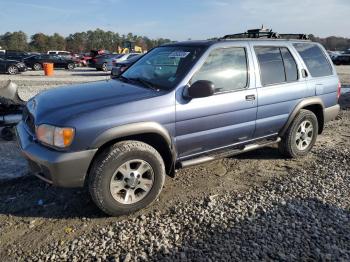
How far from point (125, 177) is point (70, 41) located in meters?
85.8

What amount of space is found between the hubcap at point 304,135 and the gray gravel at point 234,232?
1211mm

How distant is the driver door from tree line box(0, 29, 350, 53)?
68.0m

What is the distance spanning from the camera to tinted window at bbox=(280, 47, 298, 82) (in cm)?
530

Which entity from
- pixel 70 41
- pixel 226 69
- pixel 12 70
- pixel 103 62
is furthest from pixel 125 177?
pixel 70 41

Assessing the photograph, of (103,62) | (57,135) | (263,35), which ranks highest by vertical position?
(263,35)

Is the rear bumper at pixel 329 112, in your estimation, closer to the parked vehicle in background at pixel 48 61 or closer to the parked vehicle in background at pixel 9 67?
the parked vehicle in background at pixel 9 67

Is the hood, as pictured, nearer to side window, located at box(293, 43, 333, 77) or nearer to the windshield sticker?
the windshield sticker

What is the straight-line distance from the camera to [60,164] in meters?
3.44

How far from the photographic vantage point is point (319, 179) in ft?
16.3

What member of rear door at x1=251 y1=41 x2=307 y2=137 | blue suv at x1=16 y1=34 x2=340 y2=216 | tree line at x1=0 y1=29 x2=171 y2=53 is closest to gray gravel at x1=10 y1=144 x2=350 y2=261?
blue suv at x1=16 y1=34 x2=340 y2=216

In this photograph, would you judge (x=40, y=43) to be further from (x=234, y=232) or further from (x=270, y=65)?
(x=234, y=232)

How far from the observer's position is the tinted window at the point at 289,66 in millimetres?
5301

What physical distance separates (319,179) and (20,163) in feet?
13.6

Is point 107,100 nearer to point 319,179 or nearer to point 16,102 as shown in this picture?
point 319,179
